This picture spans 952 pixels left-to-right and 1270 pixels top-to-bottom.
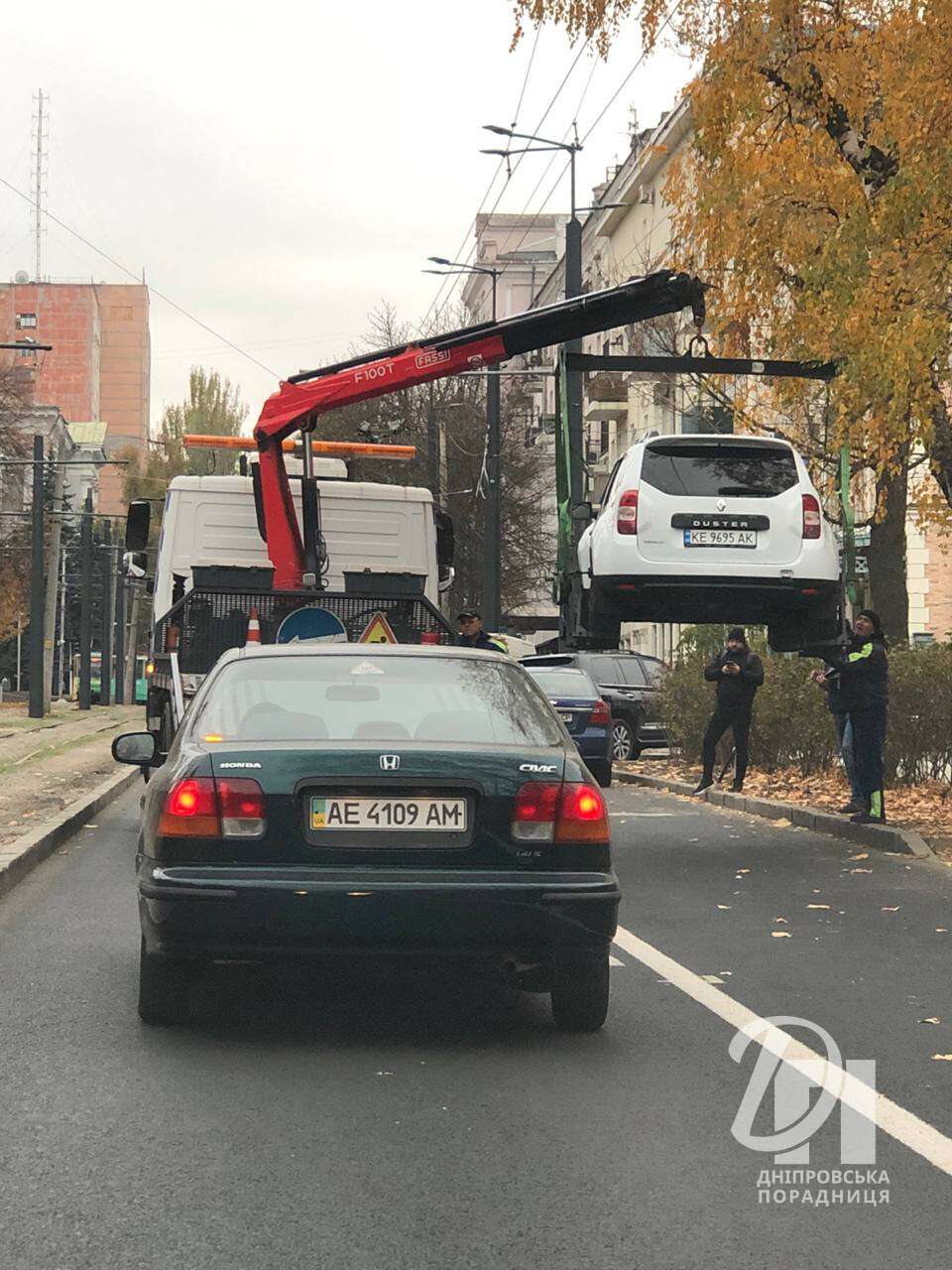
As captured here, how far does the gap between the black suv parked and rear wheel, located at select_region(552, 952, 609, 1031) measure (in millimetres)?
22727

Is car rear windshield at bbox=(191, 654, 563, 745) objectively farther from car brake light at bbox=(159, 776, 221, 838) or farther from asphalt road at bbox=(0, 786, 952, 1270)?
asphalt road at bbox=(0, 786, 952, 1270)

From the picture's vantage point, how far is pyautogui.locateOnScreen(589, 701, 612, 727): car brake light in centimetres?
2491

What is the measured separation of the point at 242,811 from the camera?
24.0 feet

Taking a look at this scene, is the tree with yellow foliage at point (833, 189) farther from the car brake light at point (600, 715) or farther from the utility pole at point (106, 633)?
the utility pole at point (106, 633)

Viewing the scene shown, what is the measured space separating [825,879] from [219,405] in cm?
10811

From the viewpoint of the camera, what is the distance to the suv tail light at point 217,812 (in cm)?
730

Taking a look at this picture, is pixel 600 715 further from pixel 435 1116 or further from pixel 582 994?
pixel 435 1116

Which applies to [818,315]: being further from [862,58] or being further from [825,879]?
[825,879]

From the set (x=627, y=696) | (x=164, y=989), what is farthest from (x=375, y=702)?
(x=627, y=696)

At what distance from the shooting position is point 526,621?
58.1m

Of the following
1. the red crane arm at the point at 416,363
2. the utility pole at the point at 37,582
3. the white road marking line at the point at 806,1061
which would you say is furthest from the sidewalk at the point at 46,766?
the white road marking line at the point at 806,1061

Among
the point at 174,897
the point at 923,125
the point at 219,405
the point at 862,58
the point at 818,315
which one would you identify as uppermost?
the point at 219,405

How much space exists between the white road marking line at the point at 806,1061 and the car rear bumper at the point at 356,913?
0.89 meters

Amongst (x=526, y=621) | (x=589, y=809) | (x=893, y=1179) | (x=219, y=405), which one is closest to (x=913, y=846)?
(x=589, y=809)
